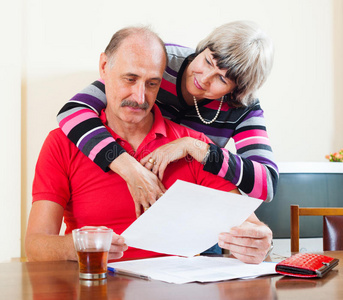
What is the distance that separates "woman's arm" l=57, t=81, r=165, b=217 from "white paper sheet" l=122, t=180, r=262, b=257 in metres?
0.25

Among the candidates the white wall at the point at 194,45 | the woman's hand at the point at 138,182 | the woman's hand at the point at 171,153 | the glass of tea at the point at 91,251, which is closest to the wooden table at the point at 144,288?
the glass of tea at the point at 91,251

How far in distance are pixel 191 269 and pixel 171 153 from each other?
1.50 feet

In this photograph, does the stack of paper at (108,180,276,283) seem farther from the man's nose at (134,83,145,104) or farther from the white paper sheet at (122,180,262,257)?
the man's nose at (134,83,145,104)

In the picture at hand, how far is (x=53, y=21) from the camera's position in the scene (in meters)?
2.61

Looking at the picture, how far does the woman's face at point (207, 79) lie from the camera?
1.68 m

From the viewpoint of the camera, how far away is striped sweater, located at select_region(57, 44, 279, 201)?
1.46 meters

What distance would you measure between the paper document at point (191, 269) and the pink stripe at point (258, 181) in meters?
0.42

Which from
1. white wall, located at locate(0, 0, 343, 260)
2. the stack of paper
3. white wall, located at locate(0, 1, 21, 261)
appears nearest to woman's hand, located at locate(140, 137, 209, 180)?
the stack of paper

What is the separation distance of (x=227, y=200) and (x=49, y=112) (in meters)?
1.71

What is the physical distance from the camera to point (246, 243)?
1145mm

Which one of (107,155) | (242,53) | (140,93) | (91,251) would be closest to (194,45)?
(242,53)

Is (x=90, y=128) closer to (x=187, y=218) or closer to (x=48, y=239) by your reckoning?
(x=48, y=239)

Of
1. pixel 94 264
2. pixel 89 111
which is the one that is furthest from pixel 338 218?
pixel 94 264

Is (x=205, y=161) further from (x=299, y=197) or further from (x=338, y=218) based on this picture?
(x=299, y=197)
